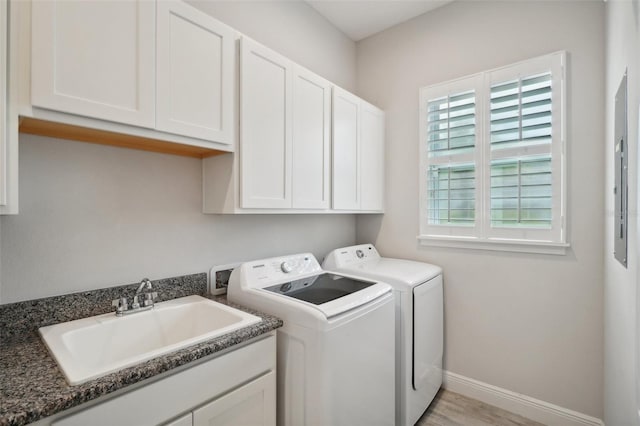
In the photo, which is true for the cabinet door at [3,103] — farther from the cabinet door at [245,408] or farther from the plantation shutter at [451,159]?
the plantation shutter at [451,159]

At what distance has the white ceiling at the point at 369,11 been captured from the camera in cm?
234

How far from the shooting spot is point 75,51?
39.4 inches

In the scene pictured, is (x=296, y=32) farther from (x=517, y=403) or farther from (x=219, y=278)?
(x=517, y=403)

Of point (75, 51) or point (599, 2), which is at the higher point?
point (599, 2)

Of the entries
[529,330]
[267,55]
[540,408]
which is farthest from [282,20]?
[540,408]

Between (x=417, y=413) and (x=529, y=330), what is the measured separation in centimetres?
91

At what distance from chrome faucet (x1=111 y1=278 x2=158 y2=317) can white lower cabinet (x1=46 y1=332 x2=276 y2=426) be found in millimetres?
506

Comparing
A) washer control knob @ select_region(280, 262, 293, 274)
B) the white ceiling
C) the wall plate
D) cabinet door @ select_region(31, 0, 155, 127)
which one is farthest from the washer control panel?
the white ceiling

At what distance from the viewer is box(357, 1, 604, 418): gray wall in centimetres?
181

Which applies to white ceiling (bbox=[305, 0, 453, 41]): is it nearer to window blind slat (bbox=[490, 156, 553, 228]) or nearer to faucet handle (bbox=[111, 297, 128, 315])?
window blind slat (bbox=[490, 156, 553, 228])

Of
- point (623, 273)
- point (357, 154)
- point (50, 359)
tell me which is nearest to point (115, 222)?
point (50, 359)

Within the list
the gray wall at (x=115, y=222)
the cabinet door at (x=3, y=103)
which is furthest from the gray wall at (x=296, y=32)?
the cabinet door at (x=3, y=103)

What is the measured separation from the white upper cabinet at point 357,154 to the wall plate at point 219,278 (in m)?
0.82

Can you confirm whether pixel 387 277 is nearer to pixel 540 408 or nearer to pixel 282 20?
pixel 540 408
